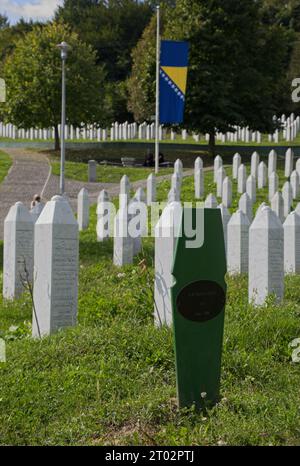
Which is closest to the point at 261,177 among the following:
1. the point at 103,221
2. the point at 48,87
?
the point at 103,221

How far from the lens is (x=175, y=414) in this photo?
17.1 feet

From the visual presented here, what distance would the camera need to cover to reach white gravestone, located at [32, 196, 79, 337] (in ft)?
24.4

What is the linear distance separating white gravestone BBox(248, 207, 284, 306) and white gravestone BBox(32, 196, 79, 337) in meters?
2.20

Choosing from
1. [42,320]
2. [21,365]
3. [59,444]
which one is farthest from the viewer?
[42,320]

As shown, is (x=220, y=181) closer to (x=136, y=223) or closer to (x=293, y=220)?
(x=136, y=223)

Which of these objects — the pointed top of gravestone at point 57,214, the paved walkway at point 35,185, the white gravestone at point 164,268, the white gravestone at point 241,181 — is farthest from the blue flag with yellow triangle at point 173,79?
the pointed top of gravestone at point 57,214

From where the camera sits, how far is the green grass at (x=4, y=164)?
3027 cm

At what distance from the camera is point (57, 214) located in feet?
24.9

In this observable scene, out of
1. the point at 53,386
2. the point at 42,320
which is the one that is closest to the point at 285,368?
the point at 53,386

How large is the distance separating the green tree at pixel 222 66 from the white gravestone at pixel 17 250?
26091 mm

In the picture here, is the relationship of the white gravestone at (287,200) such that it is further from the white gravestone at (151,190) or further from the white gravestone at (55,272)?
the white gravestone at (55,272)

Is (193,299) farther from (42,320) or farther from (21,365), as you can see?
(42,320)

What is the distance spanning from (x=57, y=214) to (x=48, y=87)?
1288 inches

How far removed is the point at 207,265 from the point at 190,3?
112 ft
